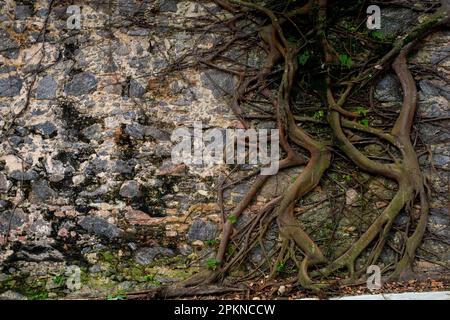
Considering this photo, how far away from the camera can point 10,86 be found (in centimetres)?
473

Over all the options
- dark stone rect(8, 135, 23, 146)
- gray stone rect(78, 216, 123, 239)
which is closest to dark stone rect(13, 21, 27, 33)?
dark stone rect(8, 135, 23, 146)

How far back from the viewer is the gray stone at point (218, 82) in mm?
4683

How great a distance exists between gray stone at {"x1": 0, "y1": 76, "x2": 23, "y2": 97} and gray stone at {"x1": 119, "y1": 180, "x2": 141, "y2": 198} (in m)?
1.42

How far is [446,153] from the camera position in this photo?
14.8 ft

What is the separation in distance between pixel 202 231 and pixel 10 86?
236cm

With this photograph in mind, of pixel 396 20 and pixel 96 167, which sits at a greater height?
pixel 396 20

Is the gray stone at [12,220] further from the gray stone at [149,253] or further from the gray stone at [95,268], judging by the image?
the gray stone at [149,253]

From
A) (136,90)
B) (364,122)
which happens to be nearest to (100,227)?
(136,90)

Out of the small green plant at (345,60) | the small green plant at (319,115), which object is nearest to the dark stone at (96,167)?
the small green plant at (319,115)

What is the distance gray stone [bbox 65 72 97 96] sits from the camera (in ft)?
15.4

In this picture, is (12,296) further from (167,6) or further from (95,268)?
(167,6)

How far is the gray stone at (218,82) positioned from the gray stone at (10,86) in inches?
70.9

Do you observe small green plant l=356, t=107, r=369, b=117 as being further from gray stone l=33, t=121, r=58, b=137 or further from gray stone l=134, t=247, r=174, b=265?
gray stone l=33, t=121, r=58, b=137
